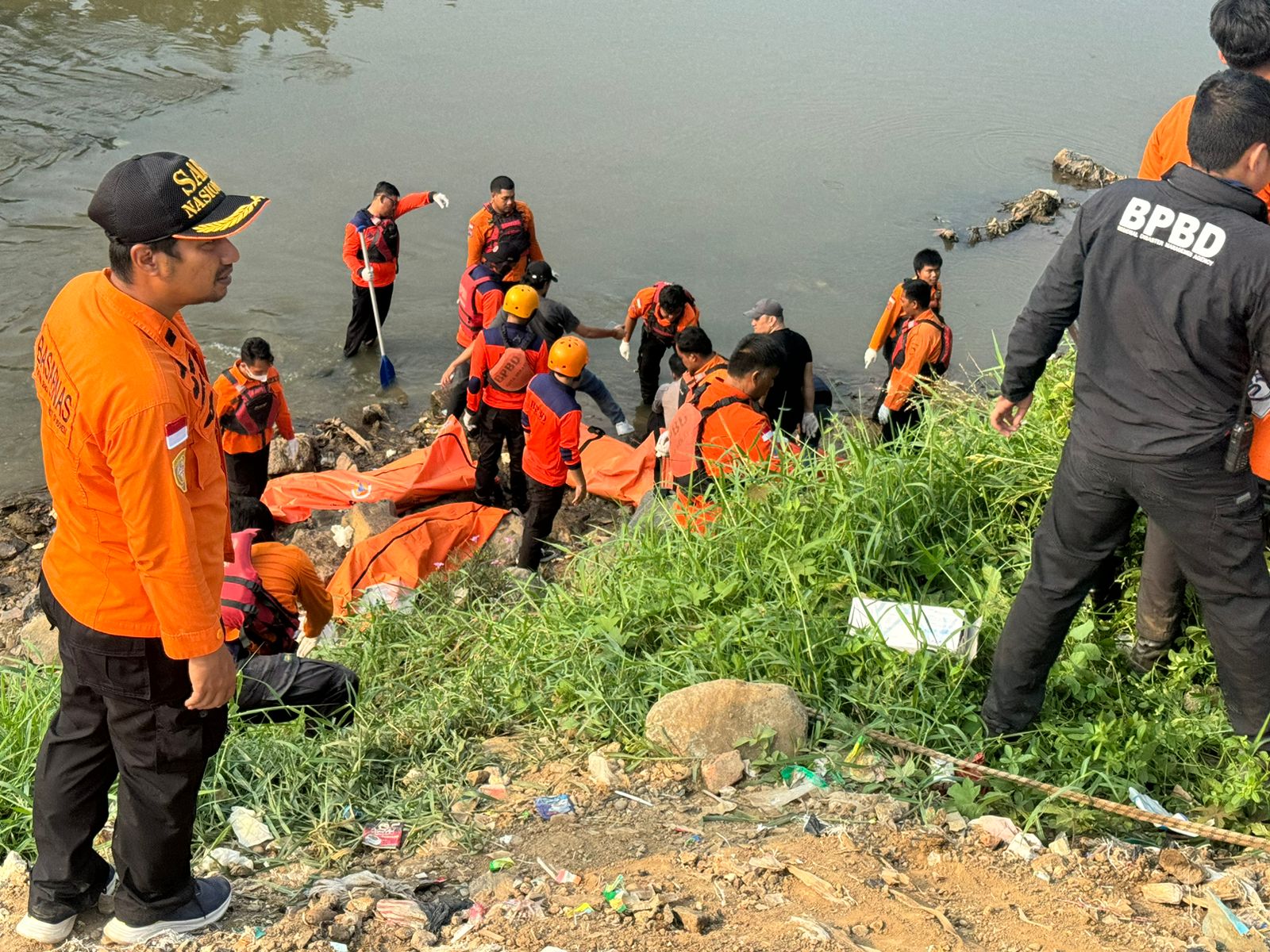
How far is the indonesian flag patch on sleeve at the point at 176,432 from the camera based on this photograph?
7.70ft

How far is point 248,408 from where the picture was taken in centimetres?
654

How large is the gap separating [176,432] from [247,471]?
4.65m

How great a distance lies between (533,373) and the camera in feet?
23.5

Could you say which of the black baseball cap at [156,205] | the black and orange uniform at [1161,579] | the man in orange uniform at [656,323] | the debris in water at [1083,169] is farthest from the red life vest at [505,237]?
the debris in water at [1083,169]

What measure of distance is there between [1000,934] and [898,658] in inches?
41.4

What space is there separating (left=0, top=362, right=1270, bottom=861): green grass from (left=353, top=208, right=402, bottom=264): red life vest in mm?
4754

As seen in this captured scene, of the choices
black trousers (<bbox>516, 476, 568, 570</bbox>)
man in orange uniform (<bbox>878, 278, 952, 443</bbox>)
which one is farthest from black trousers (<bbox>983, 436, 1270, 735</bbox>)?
man in orange uniform (<bbox>878, 278, 952, 443</bbox>)

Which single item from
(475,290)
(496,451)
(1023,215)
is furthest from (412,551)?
(1023,215)

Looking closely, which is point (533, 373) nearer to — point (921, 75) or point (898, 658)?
point (898, 658)

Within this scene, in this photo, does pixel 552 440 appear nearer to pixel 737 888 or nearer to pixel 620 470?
pixel 620 470

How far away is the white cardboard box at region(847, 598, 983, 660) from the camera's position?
3.60m

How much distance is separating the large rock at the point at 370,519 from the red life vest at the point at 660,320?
255 centimetres

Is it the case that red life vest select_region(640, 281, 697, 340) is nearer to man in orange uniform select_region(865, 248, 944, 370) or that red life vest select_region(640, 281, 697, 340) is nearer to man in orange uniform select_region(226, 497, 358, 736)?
man in orange uniform select_region(865, 248, 944, 370)

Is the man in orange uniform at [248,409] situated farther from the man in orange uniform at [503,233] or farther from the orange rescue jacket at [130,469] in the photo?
the orange rescue jacket at [130,469]
